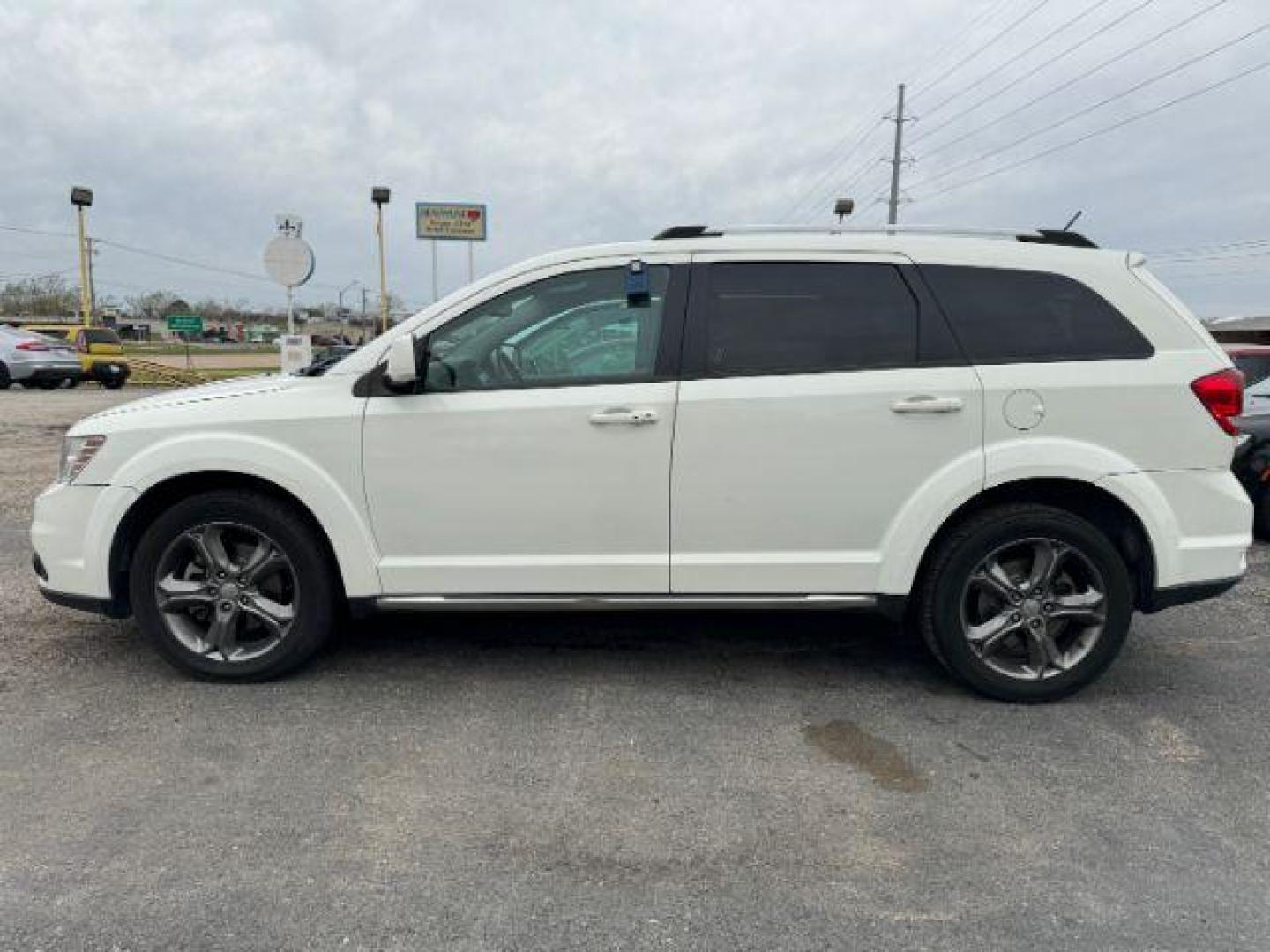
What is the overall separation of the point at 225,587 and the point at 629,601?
1704mm

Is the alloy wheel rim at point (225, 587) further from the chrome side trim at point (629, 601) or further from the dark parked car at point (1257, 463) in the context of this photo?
the dark parked car at point (1257, 463)

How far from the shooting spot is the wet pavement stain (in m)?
3.07

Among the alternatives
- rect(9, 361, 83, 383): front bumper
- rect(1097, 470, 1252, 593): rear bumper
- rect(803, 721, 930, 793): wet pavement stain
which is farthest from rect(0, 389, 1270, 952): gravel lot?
rect(9, 361, 83, 383): front bumper

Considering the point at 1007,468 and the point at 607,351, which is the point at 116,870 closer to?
the point at 607,351

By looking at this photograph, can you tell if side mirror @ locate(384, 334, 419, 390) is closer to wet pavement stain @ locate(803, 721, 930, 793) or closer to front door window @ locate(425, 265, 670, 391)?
front door window @ locate(425, 265, 670, 391)

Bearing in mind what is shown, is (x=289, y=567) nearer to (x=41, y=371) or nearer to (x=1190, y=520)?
(x=1190, y=520)

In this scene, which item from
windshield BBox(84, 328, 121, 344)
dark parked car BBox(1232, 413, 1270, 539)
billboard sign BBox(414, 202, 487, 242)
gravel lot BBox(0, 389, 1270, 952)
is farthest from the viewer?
billboard sign BBox(414, 202, 487, 242)

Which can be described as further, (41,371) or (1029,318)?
(41,371)

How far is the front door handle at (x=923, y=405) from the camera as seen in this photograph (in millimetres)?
3465

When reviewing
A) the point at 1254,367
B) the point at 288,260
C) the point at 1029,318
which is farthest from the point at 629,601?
the point at 288,260

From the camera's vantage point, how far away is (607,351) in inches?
143

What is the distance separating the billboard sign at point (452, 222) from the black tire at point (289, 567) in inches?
983

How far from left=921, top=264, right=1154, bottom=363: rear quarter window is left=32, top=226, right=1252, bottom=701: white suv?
0.01 metres

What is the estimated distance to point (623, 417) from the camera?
3.47 metres
